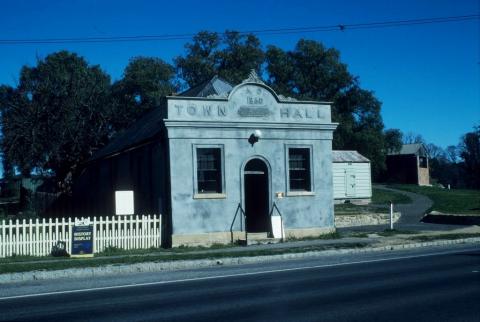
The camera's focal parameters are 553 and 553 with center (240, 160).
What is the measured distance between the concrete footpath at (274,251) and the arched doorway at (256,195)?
188cm

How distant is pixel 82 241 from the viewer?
17.1 m

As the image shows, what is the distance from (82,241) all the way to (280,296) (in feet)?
30.4

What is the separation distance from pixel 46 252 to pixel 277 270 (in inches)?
318

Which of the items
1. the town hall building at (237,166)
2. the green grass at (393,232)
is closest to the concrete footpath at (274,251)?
the green grass at (393,232)

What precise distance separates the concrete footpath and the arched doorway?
1881mm

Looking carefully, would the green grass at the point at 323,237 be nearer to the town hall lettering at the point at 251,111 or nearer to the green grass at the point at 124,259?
the green grass at the point at 124,259

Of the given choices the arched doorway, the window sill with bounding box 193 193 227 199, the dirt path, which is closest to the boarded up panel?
the dirt path

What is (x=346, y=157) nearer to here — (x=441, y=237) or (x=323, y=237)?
(x=323, y=237)

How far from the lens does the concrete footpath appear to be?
13781 millimetres

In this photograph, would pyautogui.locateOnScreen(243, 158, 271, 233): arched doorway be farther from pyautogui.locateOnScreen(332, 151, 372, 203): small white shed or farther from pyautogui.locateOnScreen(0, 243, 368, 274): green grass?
pyautogui.locateOnScreen(332, 151, 372, 203): small white shed

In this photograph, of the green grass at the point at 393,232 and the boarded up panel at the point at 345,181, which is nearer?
the green grass at the point at 393,232

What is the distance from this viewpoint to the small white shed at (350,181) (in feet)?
133

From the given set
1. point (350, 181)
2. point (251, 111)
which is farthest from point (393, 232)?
point (350, 181)

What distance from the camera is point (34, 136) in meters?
36.8
